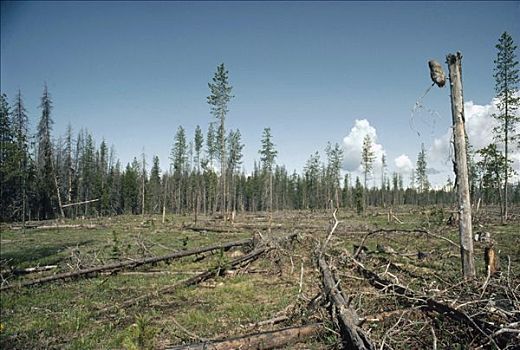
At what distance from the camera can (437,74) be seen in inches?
296

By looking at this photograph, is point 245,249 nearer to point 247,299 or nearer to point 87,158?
point 247,299

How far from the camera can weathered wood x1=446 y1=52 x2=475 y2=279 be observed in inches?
281

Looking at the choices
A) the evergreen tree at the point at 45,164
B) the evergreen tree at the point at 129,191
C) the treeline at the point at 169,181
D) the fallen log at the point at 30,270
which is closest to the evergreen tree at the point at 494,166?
the treeline at the point at 169,181

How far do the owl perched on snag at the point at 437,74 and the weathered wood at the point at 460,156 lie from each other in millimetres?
239

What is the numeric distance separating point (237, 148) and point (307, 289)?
186ft

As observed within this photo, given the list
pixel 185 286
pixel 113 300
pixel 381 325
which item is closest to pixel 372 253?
pixel 185 286

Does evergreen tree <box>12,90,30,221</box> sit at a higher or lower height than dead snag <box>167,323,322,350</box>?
higher

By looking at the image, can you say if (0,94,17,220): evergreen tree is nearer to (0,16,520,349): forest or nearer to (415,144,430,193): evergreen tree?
(0,16,520,349): forest

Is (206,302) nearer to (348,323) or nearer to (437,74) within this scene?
(348,323)

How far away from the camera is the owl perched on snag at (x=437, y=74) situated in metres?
7.53

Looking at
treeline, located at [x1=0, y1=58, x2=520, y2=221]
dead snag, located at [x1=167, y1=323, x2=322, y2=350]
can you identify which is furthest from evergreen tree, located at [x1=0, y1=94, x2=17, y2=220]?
dead snag, located at [x1=167, y1=323, x2=322, y2=350]

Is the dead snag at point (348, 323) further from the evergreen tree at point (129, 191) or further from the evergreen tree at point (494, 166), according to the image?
the evergreen tree at point (129, 191)

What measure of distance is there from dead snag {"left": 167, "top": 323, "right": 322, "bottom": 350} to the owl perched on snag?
6027 millimetres

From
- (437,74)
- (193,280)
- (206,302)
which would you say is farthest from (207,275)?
(437,74)
